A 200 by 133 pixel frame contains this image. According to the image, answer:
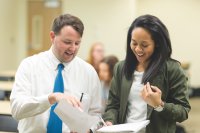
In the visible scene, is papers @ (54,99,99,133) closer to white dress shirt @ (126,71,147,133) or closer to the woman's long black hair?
white dress shirt @ (126,71,147,133)

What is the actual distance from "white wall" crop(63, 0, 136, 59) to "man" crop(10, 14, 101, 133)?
645 cm

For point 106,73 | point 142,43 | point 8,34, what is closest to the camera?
point 142,43

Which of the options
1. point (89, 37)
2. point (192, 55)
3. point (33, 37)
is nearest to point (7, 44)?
point (33, 37)

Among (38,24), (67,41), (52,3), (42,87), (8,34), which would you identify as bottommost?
(8,34)

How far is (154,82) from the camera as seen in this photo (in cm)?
183

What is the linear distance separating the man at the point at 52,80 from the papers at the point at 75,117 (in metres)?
0.12

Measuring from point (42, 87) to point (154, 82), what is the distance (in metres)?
0.65

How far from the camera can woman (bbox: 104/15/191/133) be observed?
1.78 meters

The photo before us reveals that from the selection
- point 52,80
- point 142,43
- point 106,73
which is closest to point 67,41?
point 52,80

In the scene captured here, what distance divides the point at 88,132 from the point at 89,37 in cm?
705

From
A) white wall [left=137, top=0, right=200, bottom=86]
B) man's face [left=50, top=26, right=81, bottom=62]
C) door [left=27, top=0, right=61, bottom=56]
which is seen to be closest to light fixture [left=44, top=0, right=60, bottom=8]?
door [left=27, top=0, right=61, bottom=56]

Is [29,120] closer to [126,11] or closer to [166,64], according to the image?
[166,64]

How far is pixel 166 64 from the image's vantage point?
1837 millimetres

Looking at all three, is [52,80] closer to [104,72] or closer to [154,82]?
[154,82]
